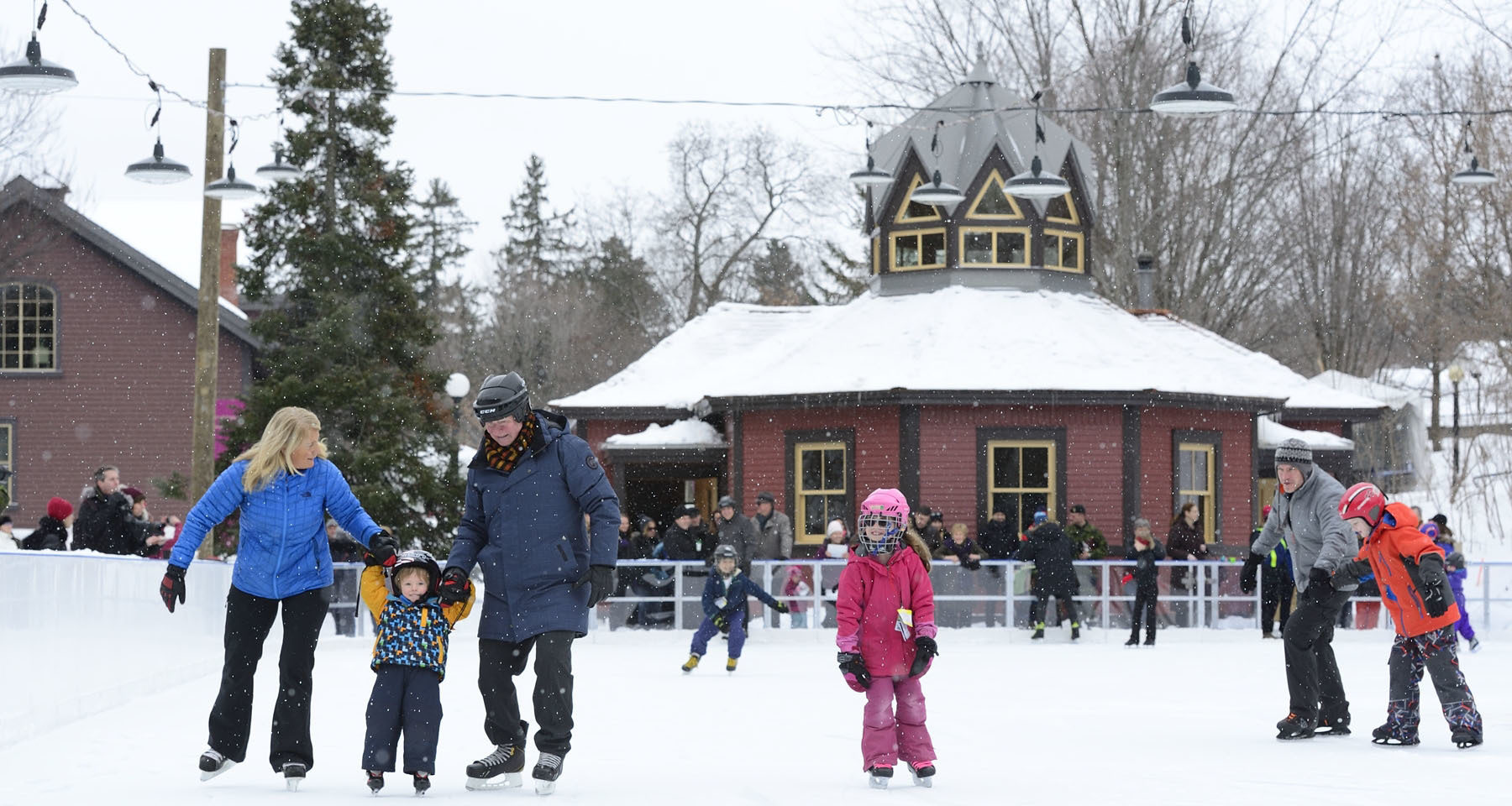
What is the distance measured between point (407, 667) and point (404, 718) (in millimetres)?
206

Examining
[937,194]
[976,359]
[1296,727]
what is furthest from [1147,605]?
[1296,727]

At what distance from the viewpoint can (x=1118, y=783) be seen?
29.6ft

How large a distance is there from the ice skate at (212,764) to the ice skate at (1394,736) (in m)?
5.86

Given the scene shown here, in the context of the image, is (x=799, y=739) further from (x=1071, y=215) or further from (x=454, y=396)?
(x=1071, y=215)

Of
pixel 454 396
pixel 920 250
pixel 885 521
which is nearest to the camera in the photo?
pixel 885 521

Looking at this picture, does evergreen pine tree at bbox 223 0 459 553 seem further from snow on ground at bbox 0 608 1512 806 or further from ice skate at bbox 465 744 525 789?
ice skate at bbox 465 744 525 789

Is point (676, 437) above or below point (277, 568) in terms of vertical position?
above

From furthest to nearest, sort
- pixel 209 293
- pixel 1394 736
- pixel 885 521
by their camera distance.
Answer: pixel 209 293, pixel 1394 736, pixel 885 521

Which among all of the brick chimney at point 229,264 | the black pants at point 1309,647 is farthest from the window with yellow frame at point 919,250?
the black pants at point 1309,647

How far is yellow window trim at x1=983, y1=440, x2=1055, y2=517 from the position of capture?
27.2 metres

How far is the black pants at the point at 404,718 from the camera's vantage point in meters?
8.32

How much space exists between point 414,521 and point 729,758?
907 inches

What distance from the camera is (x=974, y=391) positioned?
88.0 ft

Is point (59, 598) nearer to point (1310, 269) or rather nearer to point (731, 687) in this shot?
point (731, 687)
